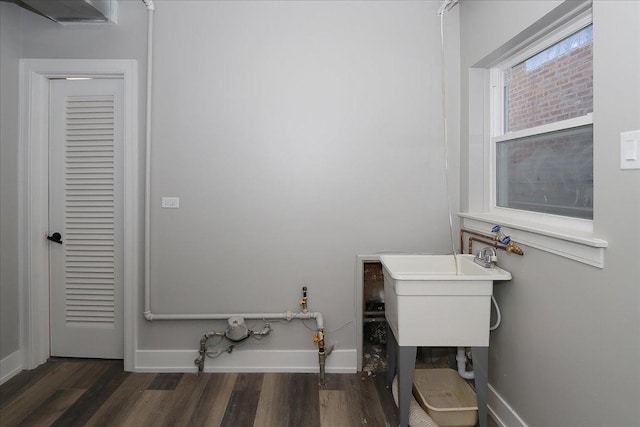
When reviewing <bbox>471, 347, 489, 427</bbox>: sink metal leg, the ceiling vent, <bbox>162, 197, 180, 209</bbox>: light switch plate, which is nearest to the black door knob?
<bbox>162, 197, 180, 209</bbox>: light switch plate

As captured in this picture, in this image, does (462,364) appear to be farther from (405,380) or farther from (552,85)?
(552,85)

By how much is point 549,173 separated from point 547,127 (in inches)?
8.7

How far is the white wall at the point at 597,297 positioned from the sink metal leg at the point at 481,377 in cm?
18

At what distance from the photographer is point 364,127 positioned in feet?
7.13

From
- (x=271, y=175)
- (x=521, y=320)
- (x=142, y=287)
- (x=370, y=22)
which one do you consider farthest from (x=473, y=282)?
(x=142, y=287)

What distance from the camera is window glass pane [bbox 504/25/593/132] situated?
1.38m

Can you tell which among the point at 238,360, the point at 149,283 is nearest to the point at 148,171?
the point at 149,283

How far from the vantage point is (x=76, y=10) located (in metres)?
2.04

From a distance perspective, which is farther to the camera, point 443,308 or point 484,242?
point 484,242

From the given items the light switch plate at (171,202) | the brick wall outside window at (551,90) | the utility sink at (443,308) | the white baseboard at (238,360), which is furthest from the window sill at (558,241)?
the light switch plate at (171,202)

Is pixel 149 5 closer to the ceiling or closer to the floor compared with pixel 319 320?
closer to the ceiling

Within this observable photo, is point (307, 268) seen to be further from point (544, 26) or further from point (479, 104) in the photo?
point (544, 26)

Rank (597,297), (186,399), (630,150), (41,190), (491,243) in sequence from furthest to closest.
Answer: (41,190)
(186,399)
(491,243)
(597,297)
(630,150)


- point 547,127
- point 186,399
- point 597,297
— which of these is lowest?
point 186,399
